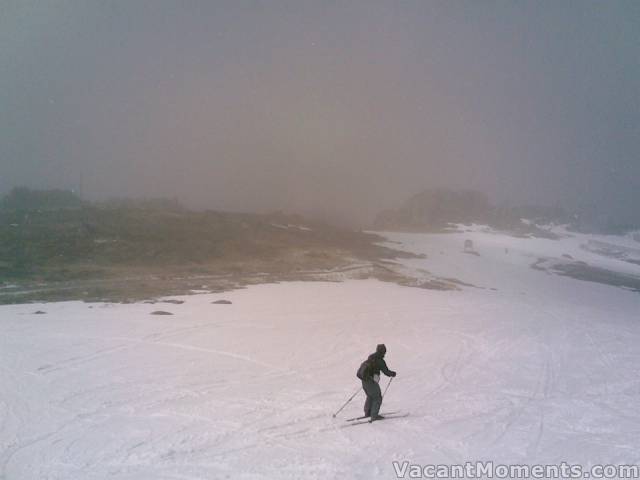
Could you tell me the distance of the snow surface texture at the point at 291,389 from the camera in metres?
9.70

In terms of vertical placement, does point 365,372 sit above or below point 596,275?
above

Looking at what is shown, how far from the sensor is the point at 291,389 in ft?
48.9

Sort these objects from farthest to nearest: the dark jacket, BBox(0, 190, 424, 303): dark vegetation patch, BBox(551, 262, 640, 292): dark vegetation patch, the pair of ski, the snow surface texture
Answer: BBox(551, 262, 640, 292): dark vegetation patch
BBox(0, 190, 424, 303): dark vegetation patch
the dark jacket
the pair of ski
the snow surface texture

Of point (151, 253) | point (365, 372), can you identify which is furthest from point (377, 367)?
point (151, 253)

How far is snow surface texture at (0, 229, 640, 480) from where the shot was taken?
31.8ft

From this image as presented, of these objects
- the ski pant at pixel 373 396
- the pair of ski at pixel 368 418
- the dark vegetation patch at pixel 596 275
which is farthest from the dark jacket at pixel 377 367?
the dark vegetation patch at pixel 596 275

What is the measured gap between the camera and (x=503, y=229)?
11188 centimetres

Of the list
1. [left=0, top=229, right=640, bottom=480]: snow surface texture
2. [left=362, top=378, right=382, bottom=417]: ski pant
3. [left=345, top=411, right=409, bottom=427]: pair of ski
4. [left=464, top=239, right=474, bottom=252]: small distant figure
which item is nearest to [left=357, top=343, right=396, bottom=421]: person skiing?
[left=362, top=378, right=382, bottom=417]: ski pant

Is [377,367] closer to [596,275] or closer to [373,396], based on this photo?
[373,396]

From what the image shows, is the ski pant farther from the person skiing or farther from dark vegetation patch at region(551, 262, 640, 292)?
dark vegetation patch at region(551, 262, 640, 292)

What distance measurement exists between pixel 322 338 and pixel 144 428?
1308 centimetres

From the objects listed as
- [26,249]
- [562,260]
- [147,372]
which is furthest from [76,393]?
[562,260]

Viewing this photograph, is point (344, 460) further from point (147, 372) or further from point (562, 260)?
point (562, 260)

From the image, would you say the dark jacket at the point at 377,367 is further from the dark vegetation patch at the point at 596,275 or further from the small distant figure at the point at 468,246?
the small distant figure at the point at 468,246
